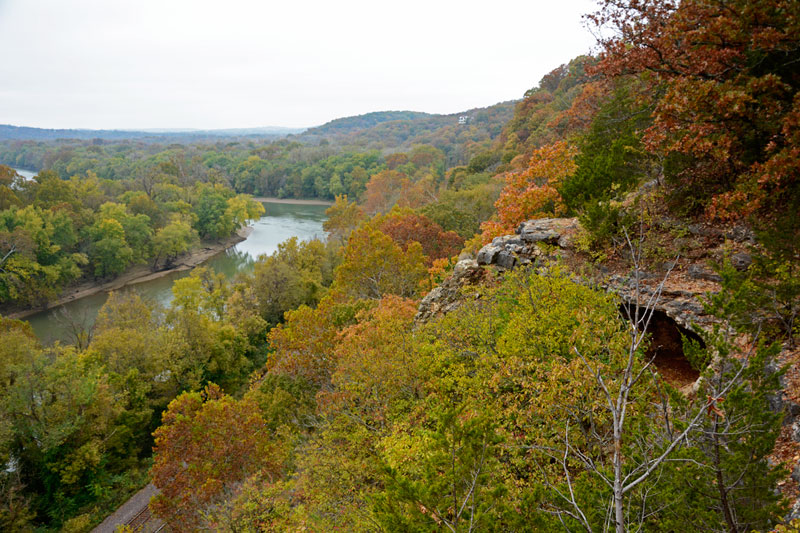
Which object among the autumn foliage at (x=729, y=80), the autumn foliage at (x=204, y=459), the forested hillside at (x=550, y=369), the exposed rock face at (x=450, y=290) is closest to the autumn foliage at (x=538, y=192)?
the forested hillside at (x=550, y=369)

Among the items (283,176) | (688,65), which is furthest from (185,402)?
(283,176)

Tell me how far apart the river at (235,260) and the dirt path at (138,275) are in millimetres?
688

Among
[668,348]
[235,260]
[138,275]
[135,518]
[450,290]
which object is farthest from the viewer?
[235,260]

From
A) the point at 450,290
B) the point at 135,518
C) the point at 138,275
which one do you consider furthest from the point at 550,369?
the point at 138,275

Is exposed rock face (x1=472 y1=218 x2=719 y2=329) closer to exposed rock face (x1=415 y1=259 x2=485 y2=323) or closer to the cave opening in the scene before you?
exposed rock face (x1=415 y1=259 x2=485 y2=323)

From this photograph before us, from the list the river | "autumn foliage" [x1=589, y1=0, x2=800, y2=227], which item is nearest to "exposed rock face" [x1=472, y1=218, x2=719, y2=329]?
"autumn foliage" [x1=589, y1=0, x2=800, y2=227]

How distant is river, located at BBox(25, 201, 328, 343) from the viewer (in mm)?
34875

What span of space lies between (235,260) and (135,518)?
127ft

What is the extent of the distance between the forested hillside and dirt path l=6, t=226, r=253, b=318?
19.4 metres

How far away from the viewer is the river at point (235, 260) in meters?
34.9

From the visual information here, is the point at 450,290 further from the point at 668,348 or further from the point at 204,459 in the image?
the point at 204,459

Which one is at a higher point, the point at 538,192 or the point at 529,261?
the point at 538,192

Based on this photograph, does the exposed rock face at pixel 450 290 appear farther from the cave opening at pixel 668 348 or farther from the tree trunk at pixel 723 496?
the tree trunk at pixel 723 496

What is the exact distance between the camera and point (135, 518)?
16.8 m
